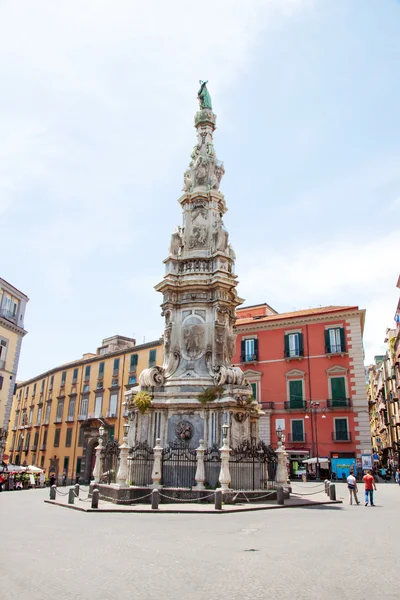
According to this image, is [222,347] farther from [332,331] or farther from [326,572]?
[332,331]

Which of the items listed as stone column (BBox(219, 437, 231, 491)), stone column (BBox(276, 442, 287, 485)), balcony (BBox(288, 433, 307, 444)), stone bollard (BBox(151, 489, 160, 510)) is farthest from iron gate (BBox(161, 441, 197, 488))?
balcony (BBox(288, 433, 307, 444))

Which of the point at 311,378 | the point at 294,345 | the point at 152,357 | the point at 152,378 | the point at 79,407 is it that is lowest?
the point at 152,378

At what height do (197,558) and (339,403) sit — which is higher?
(339,403)

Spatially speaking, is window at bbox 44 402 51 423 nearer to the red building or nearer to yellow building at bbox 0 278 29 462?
yellow building at bbox 0 278 29 462

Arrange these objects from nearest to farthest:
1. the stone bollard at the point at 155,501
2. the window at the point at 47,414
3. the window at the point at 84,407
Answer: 1. the stone bollard at the point at 155,501
2. the window at the point at 84,407
3. the window at the point at 47,414

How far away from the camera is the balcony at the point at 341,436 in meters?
32.6

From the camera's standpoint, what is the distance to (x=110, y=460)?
1659 cm

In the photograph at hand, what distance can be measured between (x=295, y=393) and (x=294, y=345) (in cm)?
369

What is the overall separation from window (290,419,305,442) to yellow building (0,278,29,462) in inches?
812

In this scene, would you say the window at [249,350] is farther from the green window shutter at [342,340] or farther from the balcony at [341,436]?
the balcony at [341,436]

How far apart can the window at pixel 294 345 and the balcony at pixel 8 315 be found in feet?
69.1

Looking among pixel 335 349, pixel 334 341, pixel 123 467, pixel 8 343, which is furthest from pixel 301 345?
pixel 123 467

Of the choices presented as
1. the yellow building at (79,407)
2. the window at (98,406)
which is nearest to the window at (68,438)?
the yellow building at (79,407)

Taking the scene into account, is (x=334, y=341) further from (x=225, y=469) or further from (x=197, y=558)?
(x=197, y=558)
